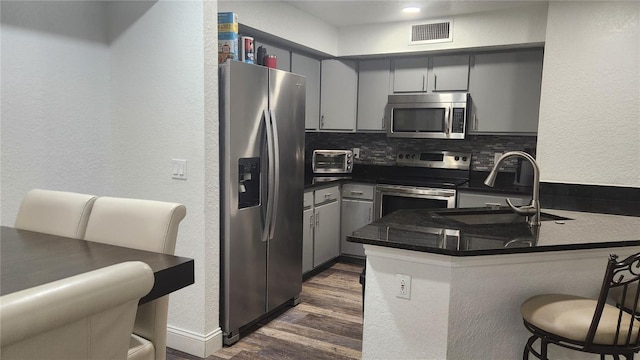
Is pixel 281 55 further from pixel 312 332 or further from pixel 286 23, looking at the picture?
pixel 312 332

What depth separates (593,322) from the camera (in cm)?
153

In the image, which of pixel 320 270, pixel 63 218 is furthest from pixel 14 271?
pixel 320 270

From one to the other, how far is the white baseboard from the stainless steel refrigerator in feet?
0.29

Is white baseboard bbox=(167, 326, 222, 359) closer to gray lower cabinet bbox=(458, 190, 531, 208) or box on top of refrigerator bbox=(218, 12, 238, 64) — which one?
box on top of refrigerator bbox=(218, 12, 238, 64)

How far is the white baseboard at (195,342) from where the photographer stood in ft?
8.62

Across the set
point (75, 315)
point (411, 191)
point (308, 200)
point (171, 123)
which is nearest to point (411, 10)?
point (411, 191)

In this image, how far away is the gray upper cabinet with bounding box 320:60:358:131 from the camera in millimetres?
4605

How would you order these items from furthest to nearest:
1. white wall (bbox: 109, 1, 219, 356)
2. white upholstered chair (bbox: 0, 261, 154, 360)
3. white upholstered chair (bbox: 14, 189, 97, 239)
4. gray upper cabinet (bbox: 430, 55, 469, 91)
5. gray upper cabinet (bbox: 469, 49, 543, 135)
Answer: gray upper cabinet (bbox: 430, 55, 469, 91)
gray upper cabinet (bbox: 469, 49, 543, 135)
white wall (bbox: 109, 1, 219, 356)
white upholstered chair (bbox: 14, 189, 97, 239)
white upholstered chair (bbox: 0, 261, 154, 360)

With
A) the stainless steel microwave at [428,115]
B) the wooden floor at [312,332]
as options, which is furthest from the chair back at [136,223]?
the stainless steel microwave at [428,115]

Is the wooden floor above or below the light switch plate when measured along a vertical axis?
below

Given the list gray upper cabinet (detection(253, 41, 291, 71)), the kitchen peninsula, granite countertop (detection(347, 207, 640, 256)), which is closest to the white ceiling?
gray upper cabinet (detection(253, 41, 291, 71))

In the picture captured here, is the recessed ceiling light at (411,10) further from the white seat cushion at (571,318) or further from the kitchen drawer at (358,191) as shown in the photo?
the white seat cushion at (571,318)

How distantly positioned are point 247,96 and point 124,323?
6.23 ft

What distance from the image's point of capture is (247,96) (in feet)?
8.88
